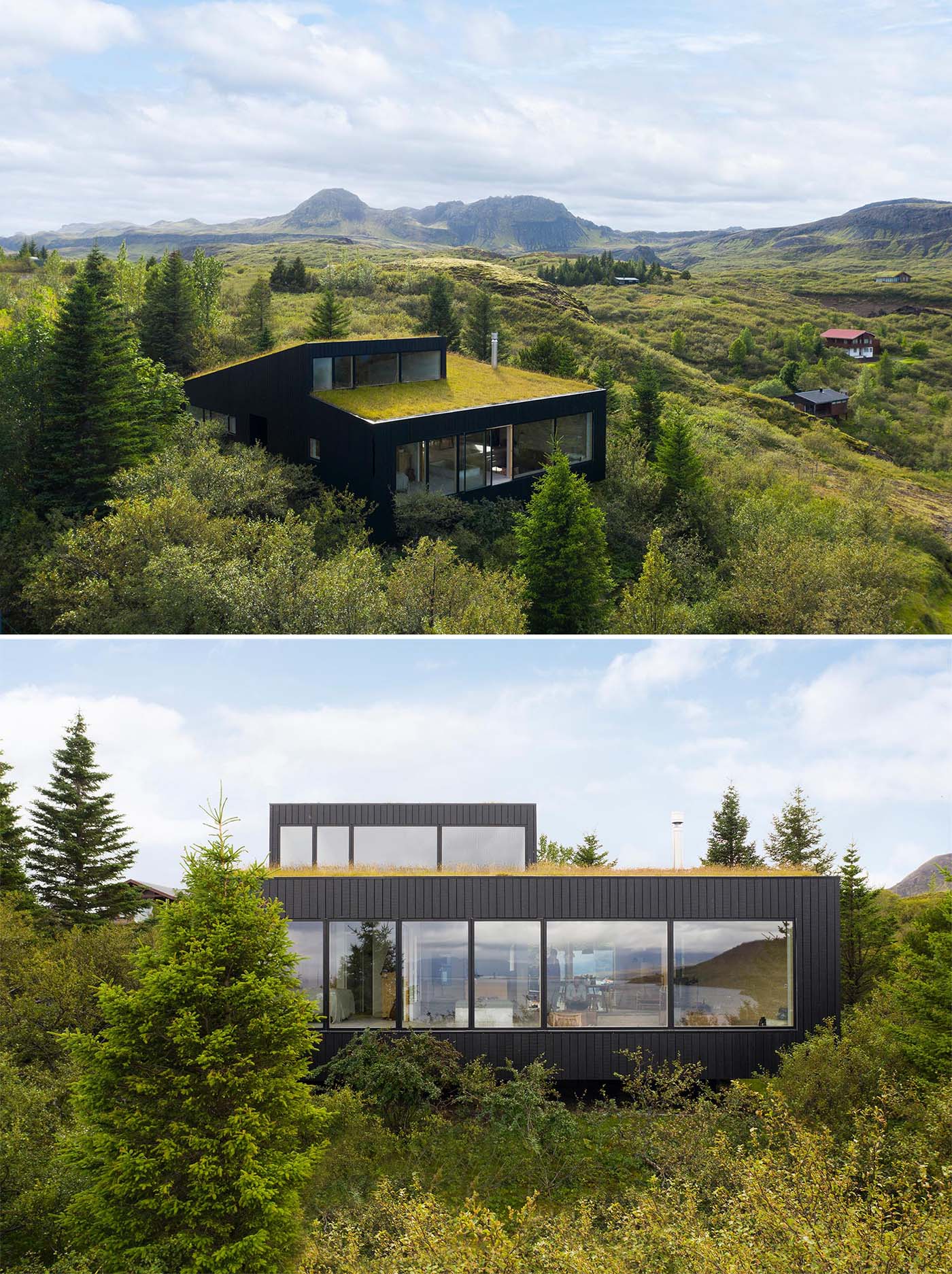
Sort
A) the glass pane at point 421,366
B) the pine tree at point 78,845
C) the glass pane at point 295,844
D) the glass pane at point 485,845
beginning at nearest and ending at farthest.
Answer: the glass pane at point 295,844 < the glass pane at point 485,845 < the pine tree at point 78,845 < the glass pane at point 421,366

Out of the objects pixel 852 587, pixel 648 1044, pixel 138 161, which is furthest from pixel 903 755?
pixel 138 161

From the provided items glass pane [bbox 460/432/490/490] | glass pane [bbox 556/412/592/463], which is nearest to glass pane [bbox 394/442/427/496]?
glass pane [bbox 460/432/490/490]

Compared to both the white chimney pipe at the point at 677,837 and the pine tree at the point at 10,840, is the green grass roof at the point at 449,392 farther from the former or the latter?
the white chimney pipe at the point at 677,837

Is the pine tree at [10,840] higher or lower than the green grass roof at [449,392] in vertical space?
lower

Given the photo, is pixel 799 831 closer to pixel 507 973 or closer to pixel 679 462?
pixel 679 462

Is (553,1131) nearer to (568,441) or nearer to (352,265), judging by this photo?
(568,441)

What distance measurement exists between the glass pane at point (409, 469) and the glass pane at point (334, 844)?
1025 centimetres

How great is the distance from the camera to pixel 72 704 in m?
24.4

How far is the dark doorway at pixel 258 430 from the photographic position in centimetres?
2648

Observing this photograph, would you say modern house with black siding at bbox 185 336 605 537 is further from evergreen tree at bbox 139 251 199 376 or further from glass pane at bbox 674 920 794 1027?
evergreen tree at bbox 139 251 199 376

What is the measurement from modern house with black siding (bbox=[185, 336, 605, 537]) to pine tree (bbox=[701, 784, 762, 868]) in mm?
10460

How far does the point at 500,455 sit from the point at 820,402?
6553cm

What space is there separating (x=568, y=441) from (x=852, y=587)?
10.5 meters

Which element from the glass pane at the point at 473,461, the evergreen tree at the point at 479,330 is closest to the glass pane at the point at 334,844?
the glass pane at the point at 473,461
